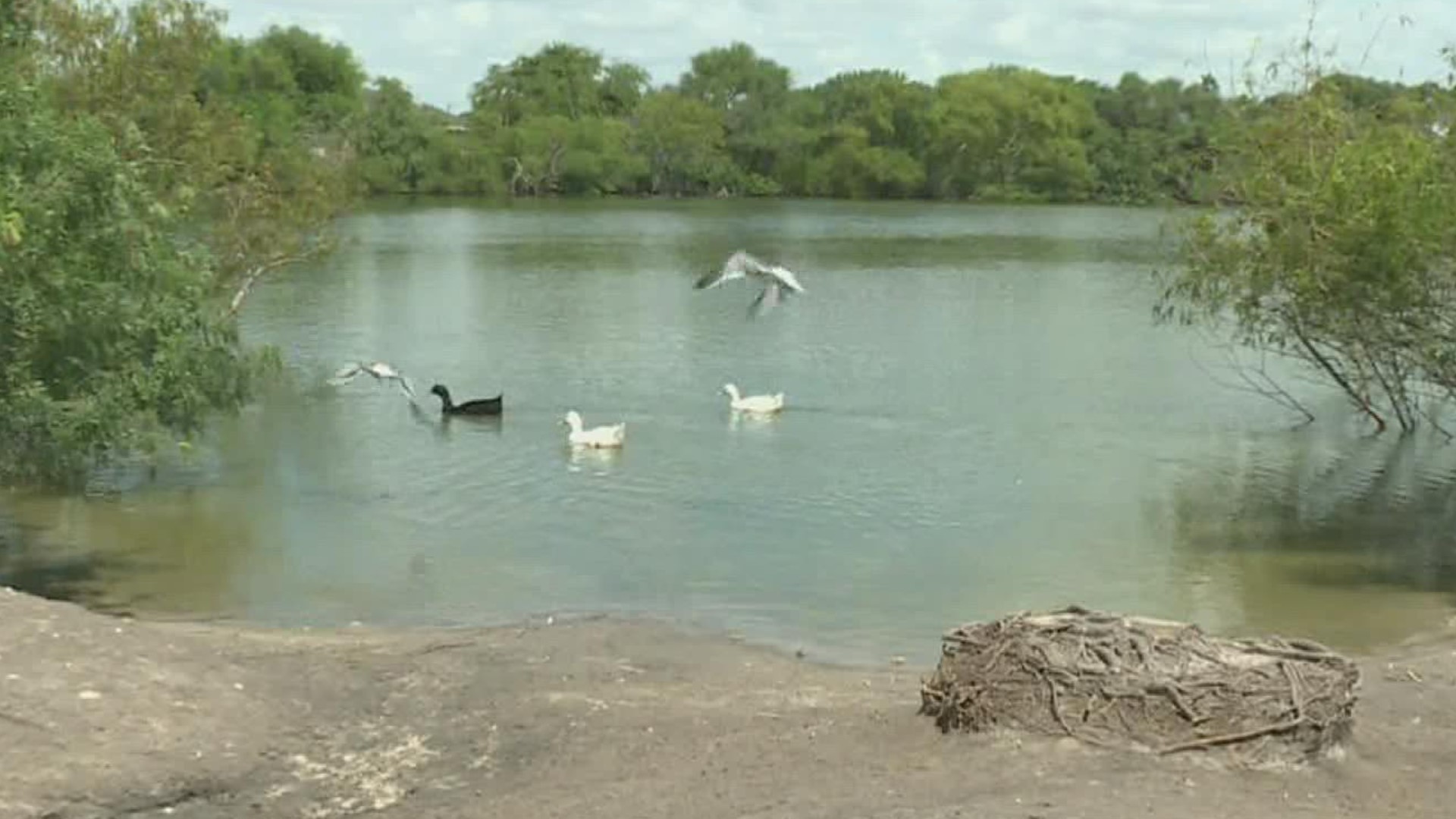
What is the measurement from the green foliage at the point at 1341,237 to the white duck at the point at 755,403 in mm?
6259

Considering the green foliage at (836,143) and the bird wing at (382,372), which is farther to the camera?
the green foliage at (836,143)

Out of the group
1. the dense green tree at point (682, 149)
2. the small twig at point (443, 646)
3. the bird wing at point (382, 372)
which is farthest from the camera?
the dense green tree at point (682, 149)

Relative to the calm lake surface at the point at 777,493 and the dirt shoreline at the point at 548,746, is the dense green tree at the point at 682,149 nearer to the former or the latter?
the calm lake surface at the point at 777,493

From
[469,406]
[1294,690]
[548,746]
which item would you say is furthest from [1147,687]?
[469,406]

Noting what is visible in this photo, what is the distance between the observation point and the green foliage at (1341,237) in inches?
689

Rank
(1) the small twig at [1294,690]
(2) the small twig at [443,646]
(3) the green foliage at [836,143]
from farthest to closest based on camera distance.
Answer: (3) the green foliage at [836,143] → (2) the small twig at [443,646] → (1) the small twig at [1294,690]

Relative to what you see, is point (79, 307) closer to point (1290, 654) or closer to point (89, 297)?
point (89, 297)

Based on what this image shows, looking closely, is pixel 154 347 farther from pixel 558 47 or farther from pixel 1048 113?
pixel 558 47

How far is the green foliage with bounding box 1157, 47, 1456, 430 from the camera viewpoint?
17.5 m

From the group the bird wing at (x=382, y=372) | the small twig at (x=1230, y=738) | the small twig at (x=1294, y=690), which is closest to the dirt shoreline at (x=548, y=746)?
the small twig at (x=1230, y=738)

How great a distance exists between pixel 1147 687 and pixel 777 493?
1245cm

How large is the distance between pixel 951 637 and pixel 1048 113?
354 ft

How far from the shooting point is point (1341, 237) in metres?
18.2

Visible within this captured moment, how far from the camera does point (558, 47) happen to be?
428ft
